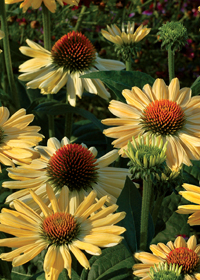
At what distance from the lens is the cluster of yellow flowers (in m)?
0.60

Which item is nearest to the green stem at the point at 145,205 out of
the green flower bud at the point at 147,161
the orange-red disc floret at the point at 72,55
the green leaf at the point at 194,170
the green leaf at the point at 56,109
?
the green flower bud at the point at 147,161

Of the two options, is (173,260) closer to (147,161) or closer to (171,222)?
(147,161)

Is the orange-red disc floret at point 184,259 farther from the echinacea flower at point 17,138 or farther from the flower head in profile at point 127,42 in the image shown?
the flower head in profile at point 127,42

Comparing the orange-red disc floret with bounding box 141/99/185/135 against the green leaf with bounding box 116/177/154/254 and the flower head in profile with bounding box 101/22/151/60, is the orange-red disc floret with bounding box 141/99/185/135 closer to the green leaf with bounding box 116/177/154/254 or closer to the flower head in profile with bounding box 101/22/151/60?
the green leaf with bounding box 116/177/154/254

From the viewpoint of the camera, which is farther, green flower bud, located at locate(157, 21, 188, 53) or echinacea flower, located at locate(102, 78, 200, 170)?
green flower bud, located at locate(157, 21, 188, 53)

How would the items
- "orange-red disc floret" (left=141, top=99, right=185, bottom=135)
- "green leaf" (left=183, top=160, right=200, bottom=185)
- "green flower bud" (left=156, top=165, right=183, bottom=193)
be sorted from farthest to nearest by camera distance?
"green leaf" (left=183, top=160, right=200, bottom=185), "orange-red disc floret" (left=141, top=99, right=185, bottom=135), "green flower bud" (left=156, top=165, right=183, bottom=193)

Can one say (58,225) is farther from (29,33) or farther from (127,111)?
(29,33)

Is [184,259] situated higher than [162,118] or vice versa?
[162,118]

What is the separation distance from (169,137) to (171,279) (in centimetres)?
36

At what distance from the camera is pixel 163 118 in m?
0.79

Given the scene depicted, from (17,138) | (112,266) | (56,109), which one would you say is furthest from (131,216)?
(56,109)

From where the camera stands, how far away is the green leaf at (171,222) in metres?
0.94

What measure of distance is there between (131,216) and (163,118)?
213mm

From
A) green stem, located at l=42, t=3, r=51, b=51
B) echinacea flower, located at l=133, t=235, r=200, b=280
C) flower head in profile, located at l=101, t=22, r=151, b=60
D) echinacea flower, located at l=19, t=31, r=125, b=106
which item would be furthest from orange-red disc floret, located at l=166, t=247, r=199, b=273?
green stem, located at l=42, t=3, r=51, b=51
